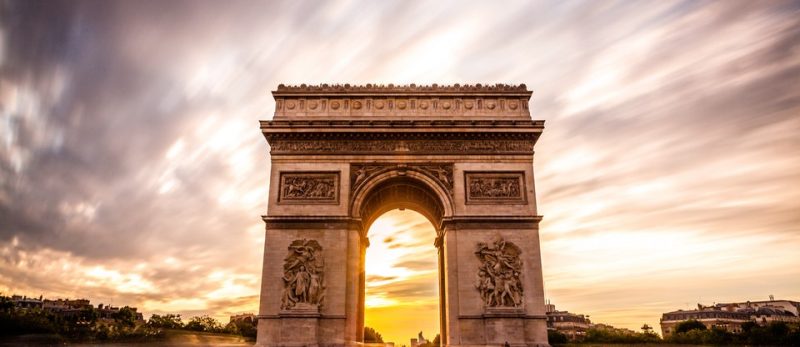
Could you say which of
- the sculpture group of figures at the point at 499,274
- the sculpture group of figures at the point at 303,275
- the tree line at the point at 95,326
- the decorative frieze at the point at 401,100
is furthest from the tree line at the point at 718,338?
the tree line at the point at 95,326

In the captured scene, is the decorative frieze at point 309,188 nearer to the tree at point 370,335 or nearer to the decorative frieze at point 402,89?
the decorative frieze at point 402,89

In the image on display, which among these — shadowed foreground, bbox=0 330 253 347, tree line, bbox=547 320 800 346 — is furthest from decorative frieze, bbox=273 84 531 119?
tree line, bbox=547 320 800 346

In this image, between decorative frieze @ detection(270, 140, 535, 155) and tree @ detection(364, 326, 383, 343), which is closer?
decorative frieze @ detection(270, 140, 535, 155)

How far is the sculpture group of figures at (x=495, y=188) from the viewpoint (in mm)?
20703

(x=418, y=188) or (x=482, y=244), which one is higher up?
(x=418, y=188)

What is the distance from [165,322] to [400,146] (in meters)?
26.2

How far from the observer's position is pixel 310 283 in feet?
62.6

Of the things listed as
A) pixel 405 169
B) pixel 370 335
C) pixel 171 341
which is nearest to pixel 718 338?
pixel 370 335

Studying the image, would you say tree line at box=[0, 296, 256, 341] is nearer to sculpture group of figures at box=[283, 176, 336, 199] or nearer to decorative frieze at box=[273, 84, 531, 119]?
sculpture group of figures at box=[283, 176, 336, 199]

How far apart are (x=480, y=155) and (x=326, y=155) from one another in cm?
657

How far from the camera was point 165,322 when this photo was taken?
36.7 m

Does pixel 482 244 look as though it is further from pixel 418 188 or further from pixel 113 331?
pixel 113 331

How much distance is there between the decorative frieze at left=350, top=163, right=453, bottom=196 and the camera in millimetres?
20828

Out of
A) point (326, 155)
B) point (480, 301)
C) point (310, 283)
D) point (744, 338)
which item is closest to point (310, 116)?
point (326, 155)
